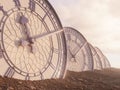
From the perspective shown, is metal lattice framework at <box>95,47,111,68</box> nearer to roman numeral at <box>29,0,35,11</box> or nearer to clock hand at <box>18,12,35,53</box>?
roman numeral at <box>29,0,35,11</box>

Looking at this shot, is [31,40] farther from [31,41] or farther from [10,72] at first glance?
[10,72]

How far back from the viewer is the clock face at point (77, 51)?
22828 millimetres

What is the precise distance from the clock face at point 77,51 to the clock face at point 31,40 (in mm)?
7363

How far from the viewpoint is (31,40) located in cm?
1347

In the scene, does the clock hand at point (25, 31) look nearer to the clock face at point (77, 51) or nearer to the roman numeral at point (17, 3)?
the roman numeral at point (17, 3)

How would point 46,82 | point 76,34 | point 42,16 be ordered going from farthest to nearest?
point 76,34, point 42,16, point 46,82

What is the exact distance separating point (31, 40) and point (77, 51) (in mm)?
10219

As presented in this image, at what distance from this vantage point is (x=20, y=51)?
1303cm

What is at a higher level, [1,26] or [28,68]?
[1,26]

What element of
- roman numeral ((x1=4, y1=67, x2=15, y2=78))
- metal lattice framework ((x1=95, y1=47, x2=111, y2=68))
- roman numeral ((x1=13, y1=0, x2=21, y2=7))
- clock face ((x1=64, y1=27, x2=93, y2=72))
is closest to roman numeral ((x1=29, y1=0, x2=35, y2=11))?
roman numeral ((x1=13, y1=0, x2=21, y2=7))

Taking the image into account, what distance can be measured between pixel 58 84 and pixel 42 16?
2.81 metres

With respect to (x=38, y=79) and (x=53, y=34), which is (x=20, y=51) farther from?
(x=53, y=34)

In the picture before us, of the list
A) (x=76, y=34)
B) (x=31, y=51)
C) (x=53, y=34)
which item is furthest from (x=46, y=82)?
(x=76, y=34)

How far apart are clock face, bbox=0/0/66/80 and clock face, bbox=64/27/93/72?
7.36m
